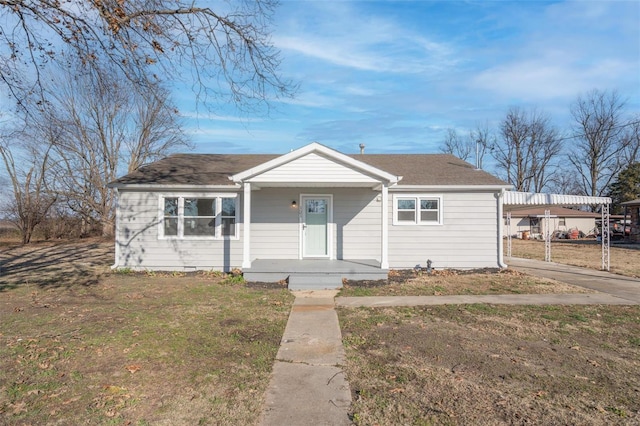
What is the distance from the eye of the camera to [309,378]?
4.20 m

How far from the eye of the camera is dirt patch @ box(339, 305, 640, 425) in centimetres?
346

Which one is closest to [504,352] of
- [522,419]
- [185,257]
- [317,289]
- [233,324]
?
[522,419]

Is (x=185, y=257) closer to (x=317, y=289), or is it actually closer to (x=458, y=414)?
(x=317, y=289)

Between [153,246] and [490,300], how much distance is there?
948 cm

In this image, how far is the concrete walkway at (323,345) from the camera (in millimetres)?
3471

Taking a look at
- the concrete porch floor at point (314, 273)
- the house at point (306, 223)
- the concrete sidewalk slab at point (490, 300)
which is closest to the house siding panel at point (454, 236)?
the house at point (306, 223)

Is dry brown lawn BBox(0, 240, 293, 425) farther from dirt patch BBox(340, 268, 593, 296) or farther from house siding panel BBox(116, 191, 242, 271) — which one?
house siding panel BBox(116, 191, 242, 271)

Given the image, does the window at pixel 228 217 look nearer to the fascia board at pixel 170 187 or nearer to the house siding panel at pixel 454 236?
the fascia board at pixel 170 187

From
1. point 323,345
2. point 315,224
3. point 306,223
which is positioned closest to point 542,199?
point 315,224

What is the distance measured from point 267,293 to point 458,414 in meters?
6.09

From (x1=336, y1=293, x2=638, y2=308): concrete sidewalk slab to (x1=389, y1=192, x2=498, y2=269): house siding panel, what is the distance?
139 inches

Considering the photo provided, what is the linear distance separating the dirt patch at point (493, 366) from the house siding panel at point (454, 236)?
500 cm

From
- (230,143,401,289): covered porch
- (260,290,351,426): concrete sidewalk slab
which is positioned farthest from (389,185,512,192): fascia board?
(260,290,351,426): concrete sidewalk slab

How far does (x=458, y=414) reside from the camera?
3.40 m
